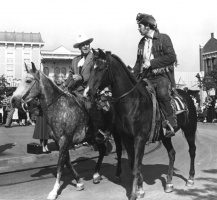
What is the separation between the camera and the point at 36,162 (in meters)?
9.11

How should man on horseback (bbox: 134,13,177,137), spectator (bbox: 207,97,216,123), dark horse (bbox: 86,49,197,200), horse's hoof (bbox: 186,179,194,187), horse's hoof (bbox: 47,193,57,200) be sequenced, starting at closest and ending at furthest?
1. dark horse (bbox: 86,49,197,200)
2. horse's hoof (bbox: 47,193,57,200)
3. man on horseback (bbox: 134,13,177,137)
4. horse's hoof (bbox: 186,179,194,187)
5. spectator (bbox: 207,97,216,123)

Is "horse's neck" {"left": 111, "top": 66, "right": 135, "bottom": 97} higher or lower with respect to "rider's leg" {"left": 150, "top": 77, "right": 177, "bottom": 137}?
higher

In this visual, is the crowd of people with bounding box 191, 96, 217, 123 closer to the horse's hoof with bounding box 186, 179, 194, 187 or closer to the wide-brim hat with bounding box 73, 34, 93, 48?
the horse's hoof with bounding box 186, 179, 194, 187

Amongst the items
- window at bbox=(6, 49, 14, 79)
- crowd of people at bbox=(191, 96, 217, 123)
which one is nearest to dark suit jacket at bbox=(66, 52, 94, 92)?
crowd of people at bbox=(191, 96, 217, 123)

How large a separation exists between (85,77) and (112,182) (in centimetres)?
217

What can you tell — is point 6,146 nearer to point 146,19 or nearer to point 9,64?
point 146,19

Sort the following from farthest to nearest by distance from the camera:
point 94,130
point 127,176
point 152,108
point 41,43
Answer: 1. point 41,43
2. point 127,176
3. point 94,130
4. point 152,108

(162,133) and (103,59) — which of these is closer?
(103,59)

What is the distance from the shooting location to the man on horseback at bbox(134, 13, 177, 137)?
589 centimetres

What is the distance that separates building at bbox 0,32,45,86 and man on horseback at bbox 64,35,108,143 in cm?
5561

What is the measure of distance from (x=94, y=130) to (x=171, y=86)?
173 cm

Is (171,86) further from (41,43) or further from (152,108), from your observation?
(41,43)

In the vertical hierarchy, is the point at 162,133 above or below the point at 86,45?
below

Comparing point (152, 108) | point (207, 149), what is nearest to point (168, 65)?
point (152, 108)
